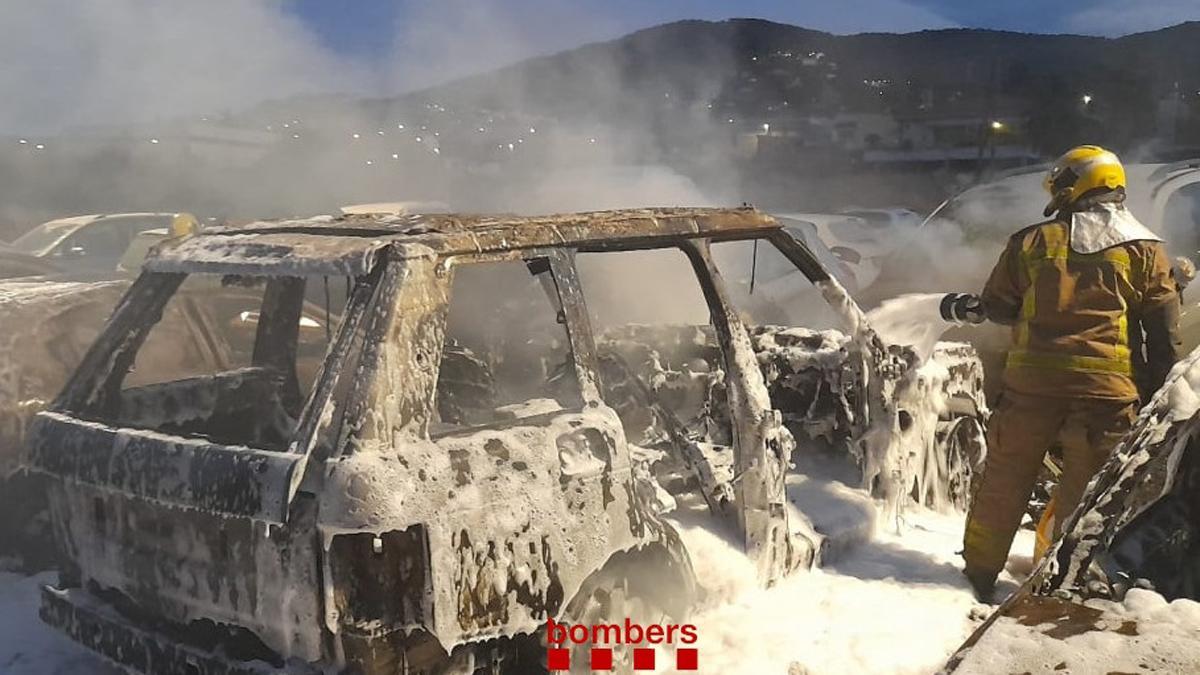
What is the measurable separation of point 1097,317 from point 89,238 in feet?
36.8

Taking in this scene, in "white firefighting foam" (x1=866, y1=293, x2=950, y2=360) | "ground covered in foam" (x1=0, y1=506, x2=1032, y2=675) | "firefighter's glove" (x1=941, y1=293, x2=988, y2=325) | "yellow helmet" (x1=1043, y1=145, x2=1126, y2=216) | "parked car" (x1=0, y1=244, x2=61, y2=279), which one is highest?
"yellow helmet" (x1=1043, y1=145, x2=1126, y2=216)

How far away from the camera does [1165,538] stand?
236cm

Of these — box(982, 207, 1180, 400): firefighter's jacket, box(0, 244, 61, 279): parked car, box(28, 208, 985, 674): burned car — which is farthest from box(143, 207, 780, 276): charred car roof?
box(0, 244, 61, 279): parked car

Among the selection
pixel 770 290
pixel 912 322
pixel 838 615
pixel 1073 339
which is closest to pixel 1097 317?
pixel 1073 339

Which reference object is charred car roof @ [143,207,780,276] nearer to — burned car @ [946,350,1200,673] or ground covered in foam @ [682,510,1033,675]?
ground covered in foam @ [682,510,1033,675]

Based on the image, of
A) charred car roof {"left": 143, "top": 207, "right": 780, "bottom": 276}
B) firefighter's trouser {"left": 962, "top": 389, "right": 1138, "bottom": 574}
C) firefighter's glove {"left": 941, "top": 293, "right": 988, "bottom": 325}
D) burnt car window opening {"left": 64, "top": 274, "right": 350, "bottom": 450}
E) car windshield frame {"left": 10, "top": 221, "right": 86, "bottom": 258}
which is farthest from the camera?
car windshield frame {"left": 10, "top": 221, "right": 86, "bottom": 258}

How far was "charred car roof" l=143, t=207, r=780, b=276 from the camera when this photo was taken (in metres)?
2.83

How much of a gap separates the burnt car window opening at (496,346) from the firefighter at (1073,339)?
6.14 feet

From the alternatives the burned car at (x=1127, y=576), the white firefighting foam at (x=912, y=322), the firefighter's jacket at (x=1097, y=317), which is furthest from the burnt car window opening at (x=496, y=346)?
the burned car at (x=1127, y=576)

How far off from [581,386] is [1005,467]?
6.53 feet

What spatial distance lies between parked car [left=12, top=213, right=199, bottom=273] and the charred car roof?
812 centimetres

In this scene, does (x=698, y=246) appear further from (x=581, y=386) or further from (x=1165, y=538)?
(x=1165, y=538)

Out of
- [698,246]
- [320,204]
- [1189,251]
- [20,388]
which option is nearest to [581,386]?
[698,246]

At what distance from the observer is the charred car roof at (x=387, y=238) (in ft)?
9.29
